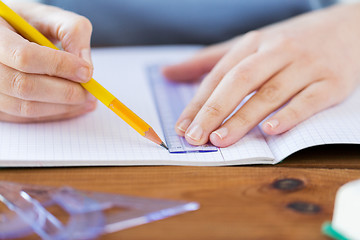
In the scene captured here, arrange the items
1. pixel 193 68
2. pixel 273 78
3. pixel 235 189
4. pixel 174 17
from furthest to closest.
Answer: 1. pixel 174 17
2. pixel 193 68
3. pixel 273 78
4. pixel 235 189

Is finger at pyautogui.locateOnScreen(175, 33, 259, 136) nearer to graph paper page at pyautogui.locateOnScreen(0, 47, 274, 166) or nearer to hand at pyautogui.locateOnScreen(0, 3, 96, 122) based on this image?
graph paper page at pyautogui.locateOnScreen(0, 47, 274, 166)

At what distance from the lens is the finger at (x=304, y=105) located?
2.47ft

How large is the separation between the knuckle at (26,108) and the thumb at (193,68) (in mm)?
331

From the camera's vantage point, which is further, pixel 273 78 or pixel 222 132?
pixel 273 78

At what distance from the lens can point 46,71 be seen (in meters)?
0.71

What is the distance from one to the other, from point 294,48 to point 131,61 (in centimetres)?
39

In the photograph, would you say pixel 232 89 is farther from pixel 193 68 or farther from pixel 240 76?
pixel 193 68

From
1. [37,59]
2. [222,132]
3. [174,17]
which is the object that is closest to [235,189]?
[222,132]

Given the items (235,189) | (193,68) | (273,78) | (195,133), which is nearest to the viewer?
(235,189)

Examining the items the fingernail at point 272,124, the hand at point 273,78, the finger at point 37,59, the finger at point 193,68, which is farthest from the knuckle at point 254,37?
the finger at point 37,59

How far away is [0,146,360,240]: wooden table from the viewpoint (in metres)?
0.54

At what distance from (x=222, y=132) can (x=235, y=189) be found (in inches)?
5.1

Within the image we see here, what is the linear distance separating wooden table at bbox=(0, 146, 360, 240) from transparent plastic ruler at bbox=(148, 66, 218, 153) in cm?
6

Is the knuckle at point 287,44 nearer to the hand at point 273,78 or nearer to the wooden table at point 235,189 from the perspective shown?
the hand at point 273,78
